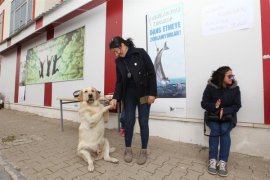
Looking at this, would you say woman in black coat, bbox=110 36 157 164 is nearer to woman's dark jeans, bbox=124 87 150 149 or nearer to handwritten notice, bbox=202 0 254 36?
woman's dark jeans, bbox=124 87 150 149

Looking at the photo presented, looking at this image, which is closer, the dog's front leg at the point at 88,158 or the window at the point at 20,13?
the dog's front leg at the point at 88,158

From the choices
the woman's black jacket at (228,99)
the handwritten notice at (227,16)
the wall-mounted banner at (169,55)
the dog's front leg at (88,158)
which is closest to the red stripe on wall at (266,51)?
the handwritten notice at (227,16)

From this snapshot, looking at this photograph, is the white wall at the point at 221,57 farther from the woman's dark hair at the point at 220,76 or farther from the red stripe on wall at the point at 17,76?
the red stripe on wall at the point at 17,76

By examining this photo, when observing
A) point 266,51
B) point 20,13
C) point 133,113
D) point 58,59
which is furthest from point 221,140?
point 20,13

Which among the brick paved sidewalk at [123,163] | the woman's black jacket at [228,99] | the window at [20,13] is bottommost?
the brick paved sidewalk at [123,163]

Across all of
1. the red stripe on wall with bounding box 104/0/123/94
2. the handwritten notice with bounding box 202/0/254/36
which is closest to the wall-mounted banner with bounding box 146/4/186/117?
the handwritten notice with bounding box 202/0/254/36

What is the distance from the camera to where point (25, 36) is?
9.52m

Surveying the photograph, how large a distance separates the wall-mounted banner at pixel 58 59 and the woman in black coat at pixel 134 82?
152 inches

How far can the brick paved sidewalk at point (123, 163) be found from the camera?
2826 millimetres

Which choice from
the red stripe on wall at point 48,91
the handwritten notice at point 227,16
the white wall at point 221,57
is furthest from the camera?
the red stripe on wall at point 48,91

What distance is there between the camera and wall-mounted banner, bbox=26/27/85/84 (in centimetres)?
703

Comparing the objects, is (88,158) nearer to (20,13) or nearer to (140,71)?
(140,71)

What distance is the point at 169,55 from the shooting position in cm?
456

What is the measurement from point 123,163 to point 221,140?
1411mm
